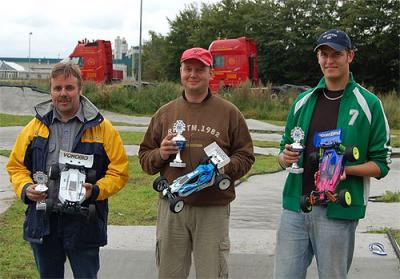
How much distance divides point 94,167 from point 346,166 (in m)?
1.43

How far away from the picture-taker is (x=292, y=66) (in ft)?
139

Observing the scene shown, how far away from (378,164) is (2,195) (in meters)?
5.94

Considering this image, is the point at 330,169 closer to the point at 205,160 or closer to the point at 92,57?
the point at 205,160

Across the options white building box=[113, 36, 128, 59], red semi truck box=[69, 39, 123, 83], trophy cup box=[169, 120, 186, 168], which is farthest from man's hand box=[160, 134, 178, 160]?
white building box=[113, 36, 128, 59]

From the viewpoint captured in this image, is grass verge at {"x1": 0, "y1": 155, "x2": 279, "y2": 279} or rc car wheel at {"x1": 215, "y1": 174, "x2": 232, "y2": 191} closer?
rc car wheel at {"x1": 215, "y1": 174, "x2": 232, "y2": 191}

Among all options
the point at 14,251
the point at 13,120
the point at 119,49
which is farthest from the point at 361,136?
the point at 119,49

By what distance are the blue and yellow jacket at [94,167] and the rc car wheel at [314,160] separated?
1.09 m

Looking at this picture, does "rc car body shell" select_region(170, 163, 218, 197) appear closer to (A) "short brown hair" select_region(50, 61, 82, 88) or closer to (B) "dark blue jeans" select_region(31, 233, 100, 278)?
(B) "dark blue jeans" select_region(31, 233, 100, 278)

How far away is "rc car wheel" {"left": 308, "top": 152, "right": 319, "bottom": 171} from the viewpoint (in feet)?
10.6

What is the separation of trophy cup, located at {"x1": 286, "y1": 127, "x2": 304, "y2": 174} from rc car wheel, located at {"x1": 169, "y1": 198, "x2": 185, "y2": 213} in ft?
2.09

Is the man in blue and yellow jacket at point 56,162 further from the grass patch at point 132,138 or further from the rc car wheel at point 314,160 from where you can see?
the grass patch at point 132,138

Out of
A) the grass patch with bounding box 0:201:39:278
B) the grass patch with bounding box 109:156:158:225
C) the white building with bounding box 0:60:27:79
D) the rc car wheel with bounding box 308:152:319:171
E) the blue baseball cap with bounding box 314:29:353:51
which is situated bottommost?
the grass patch with bounding box 0:201:39:278

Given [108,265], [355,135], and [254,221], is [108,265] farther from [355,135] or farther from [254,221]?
[355,135]

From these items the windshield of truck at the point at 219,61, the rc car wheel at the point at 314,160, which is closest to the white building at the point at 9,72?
the windshield of truck at the point at 219,61
